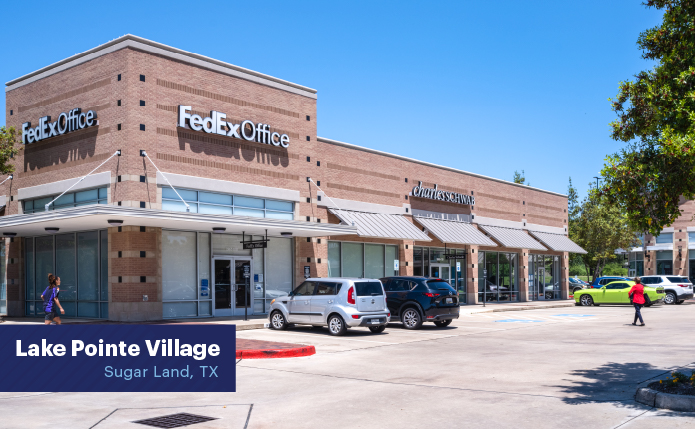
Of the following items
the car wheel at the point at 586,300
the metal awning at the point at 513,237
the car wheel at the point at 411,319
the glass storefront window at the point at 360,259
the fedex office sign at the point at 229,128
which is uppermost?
the fedex office sign at the point at 229,128

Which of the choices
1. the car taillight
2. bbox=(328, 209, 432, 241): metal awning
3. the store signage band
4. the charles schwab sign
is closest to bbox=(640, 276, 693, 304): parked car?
the charles schwab sign

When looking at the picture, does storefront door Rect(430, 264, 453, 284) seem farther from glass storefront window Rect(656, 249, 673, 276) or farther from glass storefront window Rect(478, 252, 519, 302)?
glass storefront window Rect(656, 249, 673, 276)

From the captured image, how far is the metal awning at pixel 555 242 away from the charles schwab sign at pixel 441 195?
8234 mm

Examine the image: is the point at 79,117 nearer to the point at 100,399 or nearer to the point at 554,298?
the point at 100,399

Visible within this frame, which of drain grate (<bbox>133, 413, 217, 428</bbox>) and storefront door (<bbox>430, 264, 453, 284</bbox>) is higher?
storefront door (<bbox>430, 264, 453, 284</bbox>)

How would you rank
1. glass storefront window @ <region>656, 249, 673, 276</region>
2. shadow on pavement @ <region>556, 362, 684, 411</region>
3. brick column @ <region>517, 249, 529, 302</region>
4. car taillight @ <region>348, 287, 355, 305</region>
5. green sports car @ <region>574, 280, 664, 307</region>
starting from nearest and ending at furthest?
shadow on pavement @ <region>556, 362, 684, 411</region> < car taillight @ <region>348, 287, 355, 305</region> < green sports car @ <region>574, 280, 664, 307</region> < brick column @ <region>517, 249, 529, 302</region> < glass storefront window @ <region>656, 249, 673, 276</region>

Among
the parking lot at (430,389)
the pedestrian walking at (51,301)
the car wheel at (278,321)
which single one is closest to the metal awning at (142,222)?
the pedestrian walking at (51,301)

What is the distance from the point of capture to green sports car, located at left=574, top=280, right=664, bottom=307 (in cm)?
3641

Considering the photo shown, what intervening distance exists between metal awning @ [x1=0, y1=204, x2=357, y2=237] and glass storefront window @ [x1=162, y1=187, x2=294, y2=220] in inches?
26.8

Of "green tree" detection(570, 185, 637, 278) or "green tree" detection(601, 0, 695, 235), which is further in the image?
"green tree" detection(570, 185, 637, 278)

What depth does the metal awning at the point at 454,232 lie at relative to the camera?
3350 centimetres

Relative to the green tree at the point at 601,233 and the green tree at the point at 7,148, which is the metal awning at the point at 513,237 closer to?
the green tree at the point at 601,233

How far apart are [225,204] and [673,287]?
95.3ft

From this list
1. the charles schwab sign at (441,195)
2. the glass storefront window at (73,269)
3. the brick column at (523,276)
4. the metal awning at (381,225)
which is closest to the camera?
the glass storefront window at (73,269)
